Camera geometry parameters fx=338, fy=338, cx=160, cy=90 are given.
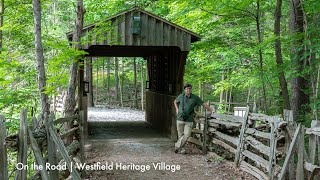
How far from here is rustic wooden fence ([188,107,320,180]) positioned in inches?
222

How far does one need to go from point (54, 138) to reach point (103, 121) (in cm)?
1176

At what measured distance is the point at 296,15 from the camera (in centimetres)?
978

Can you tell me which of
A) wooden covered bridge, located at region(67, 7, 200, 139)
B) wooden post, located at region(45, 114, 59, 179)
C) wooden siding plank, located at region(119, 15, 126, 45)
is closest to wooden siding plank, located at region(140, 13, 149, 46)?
wooden covered bridge, located at region(67, 7, 200, 139)

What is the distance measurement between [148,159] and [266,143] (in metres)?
2.96

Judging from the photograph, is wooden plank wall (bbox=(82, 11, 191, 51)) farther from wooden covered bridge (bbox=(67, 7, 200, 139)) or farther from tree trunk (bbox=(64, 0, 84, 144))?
tree trunk (bbox=(64, 0, 84, 144))

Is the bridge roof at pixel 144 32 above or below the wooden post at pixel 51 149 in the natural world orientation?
above

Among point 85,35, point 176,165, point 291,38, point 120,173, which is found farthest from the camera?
point 85,35

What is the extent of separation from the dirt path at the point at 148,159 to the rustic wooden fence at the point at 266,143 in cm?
40

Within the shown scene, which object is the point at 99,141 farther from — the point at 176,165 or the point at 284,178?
the point at 284,178

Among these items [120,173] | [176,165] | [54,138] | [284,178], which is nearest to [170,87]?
[176,165]

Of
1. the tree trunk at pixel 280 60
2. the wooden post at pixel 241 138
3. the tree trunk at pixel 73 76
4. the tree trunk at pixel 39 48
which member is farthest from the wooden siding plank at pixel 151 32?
the wooden post at pixel 241 138

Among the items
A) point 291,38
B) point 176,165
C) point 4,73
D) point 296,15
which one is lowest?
point 176,165

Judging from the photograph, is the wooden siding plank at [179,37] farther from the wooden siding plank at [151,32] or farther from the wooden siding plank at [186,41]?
the wooden siding plank at [151,32]

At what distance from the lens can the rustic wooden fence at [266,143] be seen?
18.5ft
